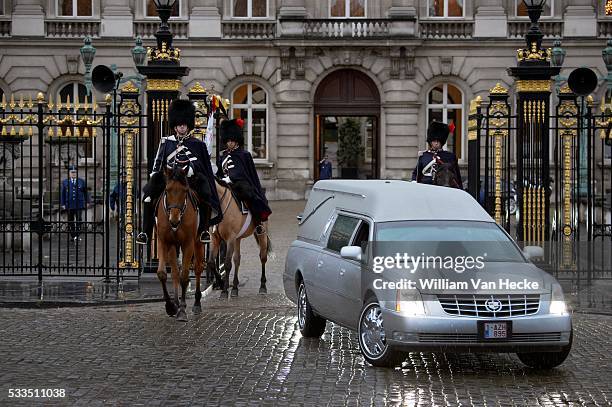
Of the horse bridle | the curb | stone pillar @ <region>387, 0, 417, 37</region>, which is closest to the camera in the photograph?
the horse bridle

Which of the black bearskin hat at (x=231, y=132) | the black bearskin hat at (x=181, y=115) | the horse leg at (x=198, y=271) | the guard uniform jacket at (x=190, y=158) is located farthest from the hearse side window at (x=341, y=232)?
the black bearskin hat at (x=231, y=132)

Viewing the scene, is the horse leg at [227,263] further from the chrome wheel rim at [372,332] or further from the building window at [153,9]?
the building window at [153,9]

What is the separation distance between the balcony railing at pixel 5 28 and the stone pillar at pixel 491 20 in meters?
16.8

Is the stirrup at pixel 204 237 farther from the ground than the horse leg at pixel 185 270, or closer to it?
farther from the ground

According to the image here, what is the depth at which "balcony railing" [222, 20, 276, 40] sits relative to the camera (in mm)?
46438

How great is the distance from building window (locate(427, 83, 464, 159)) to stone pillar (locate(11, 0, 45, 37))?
14.3 m

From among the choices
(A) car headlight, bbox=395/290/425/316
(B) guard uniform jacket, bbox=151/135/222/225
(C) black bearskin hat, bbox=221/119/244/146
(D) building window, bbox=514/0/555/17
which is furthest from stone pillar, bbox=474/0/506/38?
(A) car headlight, bbox=395/290/425/316

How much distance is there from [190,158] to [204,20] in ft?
103

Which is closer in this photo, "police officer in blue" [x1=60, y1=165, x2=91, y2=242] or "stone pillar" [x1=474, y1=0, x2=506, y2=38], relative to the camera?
"police officer in blue" [x1=60, y1=165, x2=91, y2=242]

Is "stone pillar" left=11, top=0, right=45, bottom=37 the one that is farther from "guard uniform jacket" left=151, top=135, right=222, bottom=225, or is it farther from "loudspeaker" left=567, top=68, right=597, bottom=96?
"guard uniform jacket" left=151, top=135, right=222, bottom=225

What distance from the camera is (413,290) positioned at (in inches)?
448

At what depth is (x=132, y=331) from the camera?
14375 millimetres

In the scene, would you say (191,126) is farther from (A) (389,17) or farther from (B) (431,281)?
(A) (389,17)

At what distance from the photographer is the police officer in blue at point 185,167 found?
614 inches
